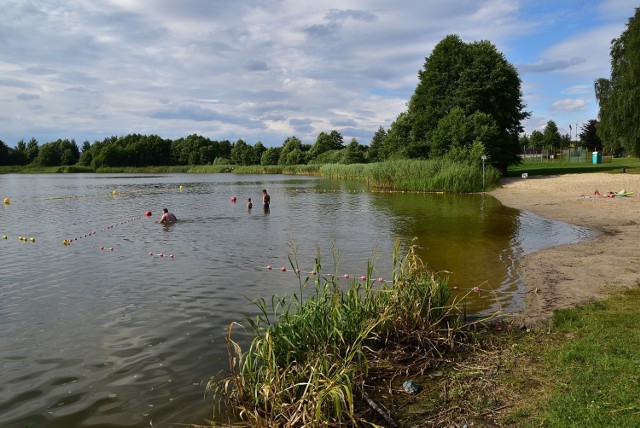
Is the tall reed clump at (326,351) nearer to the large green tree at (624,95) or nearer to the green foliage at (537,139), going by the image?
the large green tree at (624,95)

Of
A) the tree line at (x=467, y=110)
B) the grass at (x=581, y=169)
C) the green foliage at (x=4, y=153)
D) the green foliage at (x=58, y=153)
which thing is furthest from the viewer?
the green foliage at (x=58, y=153)

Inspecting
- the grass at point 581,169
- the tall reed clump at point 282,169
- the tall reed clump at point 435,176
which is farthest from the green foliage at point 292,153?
the tall reed clump at point 435,176

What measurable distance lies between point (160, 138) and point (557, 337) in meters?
168

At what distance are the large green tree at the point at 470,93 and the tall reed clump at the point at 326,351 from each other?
40816 millimetres

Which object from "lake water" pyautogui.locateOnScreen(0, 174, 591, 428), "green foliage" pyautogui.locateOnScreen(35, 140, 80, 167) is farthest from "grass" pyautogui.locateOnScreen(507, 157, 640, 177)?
"green foliage" pyautogui.locateOnScreen(35, 140, 80, 167)

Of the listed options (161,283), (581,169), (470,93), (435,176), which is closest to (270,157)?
(470,93)

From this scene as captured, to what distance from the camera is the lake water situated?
20.7 feet

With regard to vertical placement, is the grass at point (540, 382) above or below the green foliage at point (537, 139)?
below

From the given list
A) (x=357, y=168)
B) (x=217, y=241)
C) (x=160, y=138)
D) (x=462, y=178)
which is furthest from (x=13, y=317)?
(x=160, y=138)

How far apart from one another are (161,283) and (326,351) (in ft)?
24.5

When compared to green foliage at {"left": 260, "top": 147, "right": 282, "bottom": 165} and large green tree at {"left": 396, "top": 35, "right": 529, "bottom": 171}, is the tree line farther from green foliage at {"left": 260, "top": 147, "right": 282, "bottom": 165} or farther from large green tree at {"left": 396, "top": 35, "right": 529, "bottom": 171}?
green foliage at {"left": 260, "top": 147, "right": 282, "bottom": 165}

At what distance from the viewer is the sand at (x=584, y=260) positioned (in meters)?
9.06

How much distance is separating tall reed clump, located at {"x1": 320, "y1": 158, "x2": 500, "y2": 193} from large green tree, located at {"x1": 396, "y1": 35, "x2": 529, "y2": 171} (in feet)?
14.0

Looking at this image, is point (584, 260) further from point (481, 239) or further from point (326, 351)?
point (326, 351)
